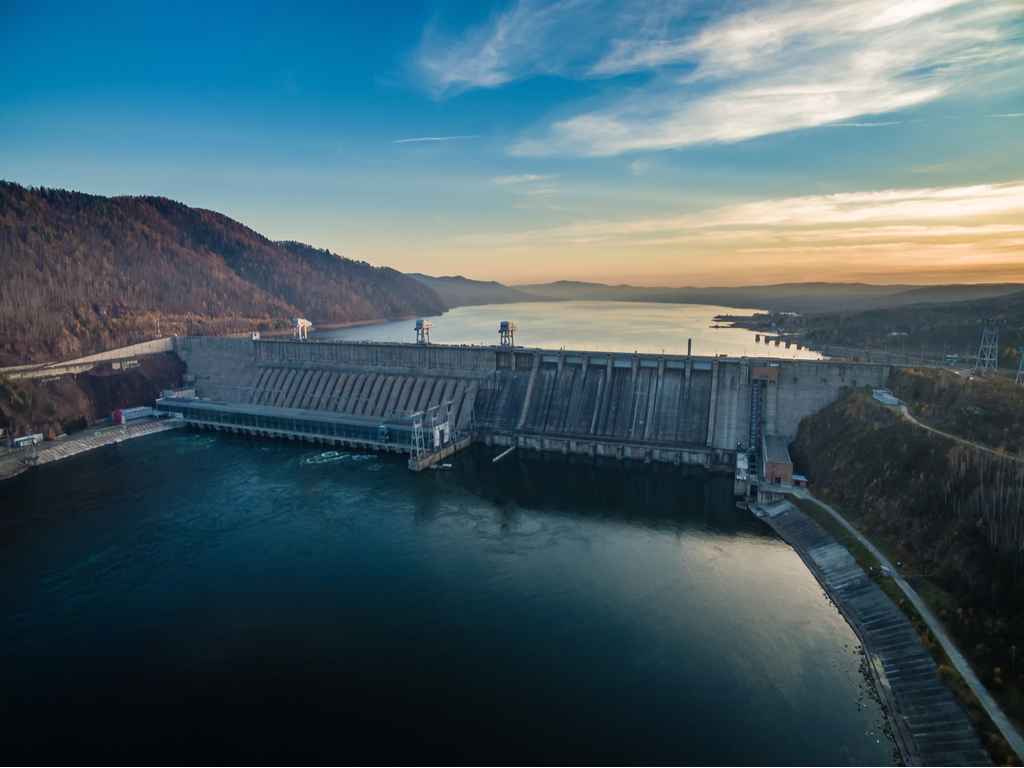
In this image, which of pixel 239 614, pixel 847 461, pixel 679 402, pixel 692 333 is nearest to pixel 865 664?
pixel 847 461

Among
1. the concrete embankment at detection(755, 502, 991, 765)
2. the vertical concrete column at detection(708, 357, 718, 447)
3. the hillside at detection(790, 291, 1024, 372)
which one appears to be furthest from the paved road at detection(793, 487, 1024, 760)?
the hillside at detection(790, 291, 1024, 372)

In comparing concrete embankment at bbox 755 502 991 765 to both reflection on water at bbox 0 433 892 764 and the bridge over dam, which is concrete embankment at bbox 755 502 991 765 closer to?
reflection on water at bbox 0 433 892 764

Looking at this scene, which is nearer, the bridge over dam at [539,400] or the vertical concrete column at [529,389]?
the bridge over dam at [539,400]

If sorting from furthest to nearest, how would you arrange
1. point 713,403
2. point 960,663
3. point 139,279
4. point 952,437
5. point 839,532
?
point 139,279
point 713,403
point 952,437
point 839,532
point 960,663

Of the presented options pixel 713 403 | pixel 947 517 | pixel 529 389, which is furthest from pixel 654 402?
pixel 947 517

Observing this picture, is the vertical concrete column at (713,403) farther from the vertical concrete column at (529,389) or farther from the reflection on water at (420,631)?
the vertical concrete column at (529,389)

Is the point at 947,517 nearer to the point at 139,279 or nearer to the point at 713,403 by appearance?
the point at 713,403

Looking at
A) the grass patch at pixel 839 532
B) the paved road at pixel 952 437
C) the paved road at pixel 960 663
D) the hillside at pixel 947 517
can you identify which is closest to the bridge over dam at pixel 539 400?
the hillside at pixel 947 517
